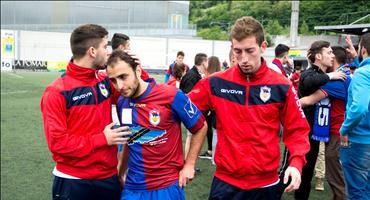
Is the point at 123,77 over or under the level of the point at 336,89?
over

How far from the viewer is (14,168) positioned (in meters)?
7.28

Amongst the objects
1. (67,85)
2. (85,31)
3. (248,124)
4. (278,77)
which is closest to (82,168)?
(67,85)

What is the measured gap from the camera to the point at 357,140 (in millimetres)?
4230

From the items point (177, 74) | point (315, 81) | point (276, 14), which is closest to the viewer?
point (315, 81)

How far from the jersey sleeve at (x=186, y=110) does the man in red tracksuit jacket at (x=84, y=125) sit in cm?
45

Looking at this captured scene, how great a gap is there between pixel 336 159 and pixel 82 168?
122 inches

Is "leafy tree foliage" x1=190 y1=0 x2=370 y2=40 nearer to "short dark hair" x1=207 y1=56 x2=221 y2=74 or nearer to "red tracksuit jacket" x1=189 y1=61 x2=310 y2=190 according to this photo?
"short dark hair" x1=207 y1=56 x2=221 y2=74

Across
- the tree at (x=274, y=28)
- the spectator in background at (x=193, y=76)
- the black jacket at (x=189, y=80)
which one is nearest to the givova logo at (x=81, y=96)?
the spectator in background at (x=193, y=76)

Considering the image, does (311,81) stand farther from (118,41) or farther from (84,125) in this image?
(84,125)

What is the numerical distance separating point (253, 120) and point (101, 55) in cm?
136

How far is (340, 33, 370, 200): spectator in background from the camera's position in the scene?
4.04 meters

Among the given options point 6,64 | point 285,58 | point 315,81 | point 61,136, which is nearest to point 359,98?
point 315,81

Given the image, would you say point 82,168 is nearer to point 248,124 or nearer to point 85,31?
point 85,31

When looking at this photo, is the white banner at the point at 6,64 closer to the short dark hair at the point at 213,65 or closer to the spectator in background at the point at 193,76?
the spectator in background at the point at 193,76
